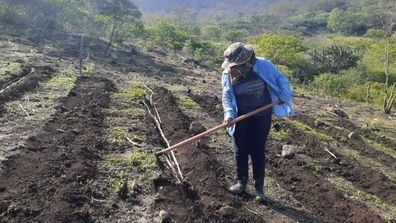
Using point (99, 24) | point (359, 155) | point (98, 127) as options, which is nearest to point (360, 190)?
point (359, 155)

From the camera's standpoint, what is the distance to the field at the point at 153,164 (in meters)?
5.79

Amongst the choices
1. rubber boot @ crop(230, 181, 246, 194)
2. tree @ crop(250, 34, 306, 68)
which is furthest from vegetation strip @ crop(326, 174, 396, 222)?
tree @ crop(250, 34, 306, 68)

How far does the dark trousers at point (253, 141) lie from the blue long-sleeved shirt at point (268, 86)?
0.70 ft

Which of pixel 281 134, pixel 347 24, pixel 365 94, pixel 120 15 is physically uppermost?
pixel 281 134

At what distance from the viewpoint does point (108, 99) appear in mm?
12852

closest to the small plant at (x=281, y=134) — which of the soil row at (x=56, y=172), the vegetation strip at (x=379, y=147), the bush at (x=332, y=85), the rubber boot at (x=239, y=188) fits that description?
the vegetation strip at (x=379, y=147)

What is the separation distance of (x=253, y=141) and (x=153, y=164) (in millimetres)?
1850

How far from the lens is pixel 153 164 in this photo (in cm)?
746

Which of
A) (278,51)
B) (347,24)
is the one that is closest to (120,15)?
(278,51)

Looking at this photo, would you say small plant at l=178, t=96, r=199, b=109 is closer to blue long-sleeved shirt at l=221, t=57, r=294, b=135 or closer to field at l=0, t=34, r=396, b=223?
field at l=0, t=34, r=396, b=223

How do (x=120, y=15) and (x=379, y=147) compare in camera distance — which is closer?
(x=379, y=147)

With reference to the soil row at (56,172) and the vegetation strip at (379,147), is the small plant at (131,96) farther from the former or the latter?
Answer: the vegetation strip at (379,147)

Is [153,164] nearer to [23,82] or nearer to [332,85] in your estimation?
[23,82]

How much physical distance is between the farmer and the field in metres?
0.64
